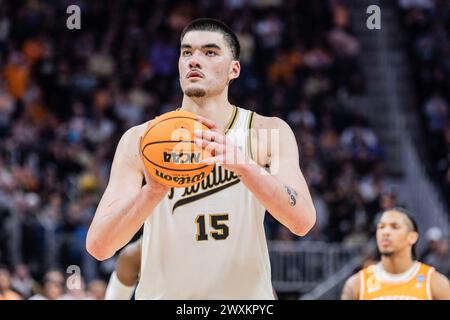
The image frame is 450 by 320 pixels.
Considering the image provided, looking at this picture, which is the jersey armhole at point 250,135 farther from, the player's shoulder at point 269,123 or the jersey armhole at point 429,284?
the jersey armhole at point 429,284

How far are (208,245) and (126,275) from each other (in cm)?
278

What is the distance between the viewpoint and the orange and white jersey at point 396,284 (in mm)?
8344

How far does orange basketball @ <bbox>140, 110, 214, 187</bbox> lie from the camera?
14.7 feet

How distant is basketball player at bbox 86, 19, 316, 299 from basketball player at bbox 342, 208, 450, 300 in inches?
136

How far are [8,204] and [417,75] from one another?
8514 millimetres

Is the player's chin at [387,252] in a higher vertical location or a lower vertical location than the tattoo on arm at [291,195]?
lower

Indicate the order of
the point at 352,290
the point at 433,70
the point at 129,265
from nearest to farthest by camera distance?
the point at 129,265 → the point at 352,290 → the point at 433,70

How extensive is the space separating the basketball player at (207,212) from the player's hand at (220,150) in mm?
387

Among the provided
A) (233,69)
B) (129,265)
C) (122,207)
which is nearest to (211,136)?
(122,207)

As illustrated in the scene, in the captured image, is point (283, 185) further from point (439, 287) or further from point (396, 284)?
point (396, 284)

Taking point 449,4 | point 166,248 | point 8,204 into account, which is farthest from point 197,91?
point 449,4

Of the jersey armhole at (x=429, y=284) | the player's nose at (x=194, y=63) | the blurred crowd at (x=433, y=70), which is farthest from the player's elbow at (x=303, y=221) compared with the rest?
the blurred crowd at (x=433, y=70)

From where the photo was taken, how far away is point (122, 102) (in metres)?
16.4

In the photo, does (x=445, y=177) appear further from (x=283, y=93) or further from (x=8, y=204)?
(x=8, y=204)
